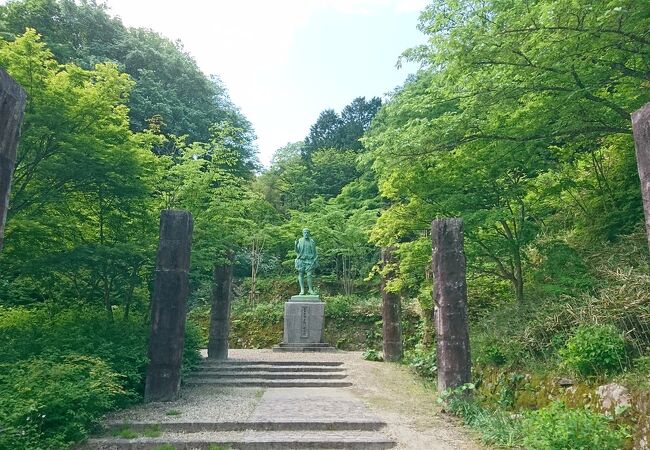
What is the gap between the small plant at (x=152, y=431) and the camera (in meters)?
5.57

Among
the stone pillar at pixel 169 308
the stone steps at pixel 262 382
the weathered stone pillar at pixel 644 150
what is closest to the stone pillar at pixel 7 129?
the stone pillar at pixel 169 308

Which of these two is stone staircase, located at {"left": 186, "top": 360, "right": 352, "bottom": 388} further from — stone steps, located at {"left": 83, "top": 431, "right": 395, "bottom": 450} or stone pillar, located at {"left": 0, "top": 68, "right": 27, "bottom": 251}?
stone pillar, located at {"left": 0, "top": 68, "right": 27, "bottom": 251}

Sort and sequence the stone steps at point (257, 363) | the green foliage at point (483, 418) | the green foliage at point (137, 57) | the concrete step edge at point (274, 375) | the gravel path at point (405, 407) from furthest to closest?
the green foliage at point (137, 57)
the stone steps at point (257, 363)
the concrete step edge at point (274, 375)
the gravel path at point (405, 407)
the green foliage at point (483, 418)

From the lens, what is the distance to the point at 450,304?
7.02m

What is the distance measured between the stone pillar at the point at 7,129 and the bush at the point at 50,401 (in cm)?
218

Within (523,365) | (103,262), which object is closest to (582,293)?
(523,365)

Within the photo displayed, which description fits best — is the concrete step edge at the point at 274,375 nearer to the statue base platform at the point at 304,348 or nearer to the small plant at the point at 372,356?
the small plant at the point at 372,356

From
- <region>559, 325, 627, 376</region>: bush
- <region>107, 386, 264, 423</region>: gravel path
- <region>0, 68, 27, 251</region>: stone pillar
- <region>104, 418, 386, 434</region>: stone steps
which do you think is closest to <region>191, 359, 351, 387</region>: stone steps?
<region>107, 386, 264, 423</region>: gravel path

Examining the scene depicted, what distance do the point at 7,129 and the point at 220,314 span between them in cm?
930

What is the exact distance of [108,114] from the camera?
309 inches

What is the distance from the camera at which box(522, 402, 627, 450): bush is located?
3.96 meters

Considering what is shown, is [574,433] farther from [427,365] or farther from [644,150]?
[427,365]

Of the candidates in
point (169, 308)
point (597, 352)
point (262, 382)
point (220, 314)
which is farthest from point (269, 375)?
point (597, 352)

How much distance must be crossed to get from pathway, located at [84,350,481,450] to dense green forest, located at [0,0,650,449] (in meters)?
0.49
